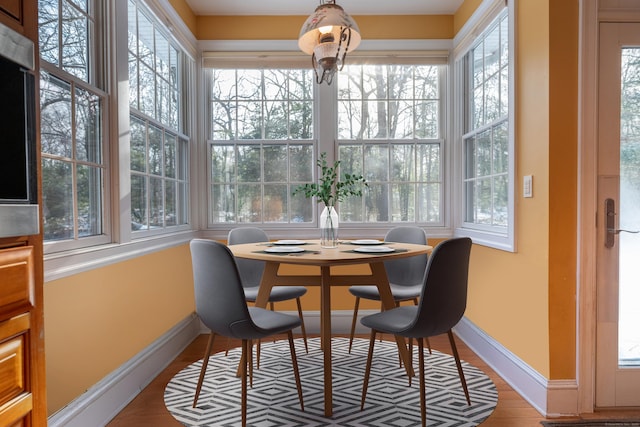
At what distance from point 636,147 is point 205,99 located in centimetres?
333

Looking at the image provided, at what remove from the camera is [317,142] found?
12.2 ft

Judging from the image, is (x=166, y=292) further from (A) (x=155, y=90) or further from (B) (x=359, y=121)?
(B) (x=359, y=121)

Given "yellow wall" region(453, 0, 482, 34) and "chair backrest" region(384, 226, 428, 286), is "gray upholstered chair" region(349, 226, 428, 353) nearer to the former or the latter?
"chair backrest" region(384, 226, 428, 286)

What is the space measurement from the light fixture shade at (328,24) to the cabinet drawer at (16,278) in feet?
5.69

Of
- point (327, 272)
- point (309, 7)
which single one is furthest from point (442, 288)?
point (309, 7)

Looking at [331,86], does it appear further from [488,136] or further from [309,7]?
[488,136]

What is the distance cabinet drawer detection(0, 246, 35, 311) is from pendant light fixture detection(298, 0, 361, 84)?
158cm

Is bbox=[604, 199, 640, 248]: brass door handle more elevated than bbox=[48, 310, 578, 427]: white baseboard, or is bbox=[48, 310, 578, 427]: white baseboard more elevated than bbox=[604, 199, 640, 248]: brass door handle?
bbox=[604, 199, 640, 248]: brass door handle

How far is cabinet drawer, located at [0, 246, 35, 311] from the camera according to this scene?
773 mm

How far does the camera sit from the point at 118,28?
224cm

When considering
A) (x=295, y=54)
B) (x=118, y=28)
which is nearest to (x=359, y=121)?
(x=295, y=54)

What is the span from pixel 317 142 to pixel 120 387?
252 cm

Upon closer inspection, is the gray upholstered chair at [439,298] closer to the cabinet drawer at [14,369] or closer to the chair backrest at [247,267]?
the chair backrest at [247,267]

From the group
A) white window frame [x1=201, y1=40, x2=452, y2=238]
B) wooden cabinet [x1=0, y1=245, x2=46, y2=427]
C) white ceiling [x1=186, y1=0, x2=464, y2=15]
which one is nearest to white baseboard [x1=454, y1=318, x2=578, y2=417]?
white window frame [x1=201, y1=40, x2=452, y2=238]
